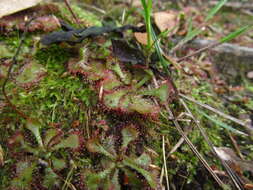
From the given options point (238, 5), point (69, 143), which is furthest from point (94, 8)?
point (238, 5)

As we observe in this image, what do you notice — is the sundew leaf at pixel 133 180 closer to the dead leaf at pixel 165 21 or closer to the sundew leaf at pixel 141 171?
the sundew leaf at pixel 141 171

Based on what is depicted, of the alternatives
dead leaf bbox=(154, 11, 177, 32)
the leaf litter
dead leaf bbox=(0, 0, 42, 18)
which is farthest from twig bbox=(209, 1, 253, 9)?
dead leaf bbox=(0, 0, 42, 18)

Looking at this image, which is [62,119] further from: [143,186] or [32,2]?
[32,2]

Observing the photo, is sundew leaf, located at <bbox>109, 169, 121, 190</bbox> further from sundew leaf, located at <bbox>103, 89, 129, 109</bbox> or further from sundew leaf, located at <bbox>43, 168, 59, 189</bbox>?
sundew leaf, located at <bbox>103, 89, 129, 109</bbox>

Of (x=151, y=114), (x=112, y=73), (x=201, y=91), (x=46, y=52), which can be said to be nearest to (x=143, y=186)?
(x=151, y=114)

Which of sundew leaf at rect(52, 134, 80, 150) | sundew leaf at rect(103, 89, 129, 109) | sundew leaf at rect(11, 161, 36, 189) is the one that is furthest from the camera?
sundew leaf at rect(103, 89, 129, 109)

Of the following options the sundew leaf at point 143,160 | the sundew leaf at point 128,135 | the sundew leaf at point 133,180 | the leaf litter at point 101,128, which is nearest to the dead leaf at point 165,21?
the leaf litter at point 101,128

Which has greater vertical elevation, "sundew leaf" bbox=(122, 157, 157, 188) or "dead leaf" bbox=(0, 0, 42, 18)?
"dead leaf" bbox=(0, 0, 42, 18)
